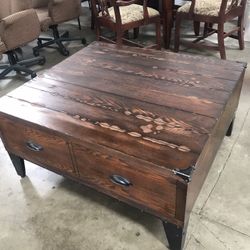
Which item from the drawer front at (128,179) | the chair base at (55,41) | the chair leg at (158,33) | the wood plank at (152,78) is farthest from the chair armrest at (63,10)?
the drawer front at (128,179)

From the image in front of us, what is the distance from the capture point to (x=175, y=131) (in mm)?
1070

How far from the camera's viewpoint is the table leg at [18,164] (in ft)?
4.85

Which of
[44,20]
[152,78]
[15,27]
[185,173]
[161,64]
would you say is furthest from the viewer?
[44,20]

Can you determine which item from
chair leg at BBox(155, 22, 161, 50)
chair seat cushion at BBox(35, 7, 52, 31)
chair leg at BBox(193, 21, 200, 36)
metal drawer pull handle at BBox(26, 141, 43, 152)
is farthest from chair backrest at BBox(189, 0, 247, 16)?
metal drawer pull handle at BBox(26, 141, 43, 152)

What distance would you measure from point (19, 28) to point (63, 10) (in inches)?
25.3

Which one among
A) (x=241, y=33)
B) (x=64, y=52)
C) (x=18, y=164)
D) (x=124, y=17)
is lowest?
(x=64, y=52)

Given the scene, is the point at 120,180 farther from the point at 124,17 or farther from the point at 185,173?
the point at 124,17

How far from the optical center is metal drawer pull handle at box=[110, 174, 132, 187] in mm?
1078

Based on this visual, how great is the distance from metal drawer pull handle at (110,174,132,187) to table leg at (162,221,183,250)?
0.21m

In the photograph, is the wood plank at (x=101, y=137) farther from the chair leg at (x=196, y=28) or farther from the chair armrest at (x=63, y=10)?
the chair leg at (x=196, y=28)

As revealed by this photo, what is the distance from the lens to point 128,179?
3.49 ft

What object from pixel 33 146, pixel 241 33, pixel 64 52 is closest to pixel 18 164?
pixel 33 146

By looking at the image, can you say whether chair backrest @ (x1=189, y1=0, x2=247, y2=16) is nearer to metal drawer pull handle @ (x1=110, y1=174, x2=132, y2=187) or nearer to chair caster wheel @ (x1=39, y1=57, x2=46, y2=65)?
chair caster wheel @ (x1=39, y1=57, x2=46, y2=65)

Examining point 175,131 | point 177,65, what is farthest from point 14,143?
point 177,65
